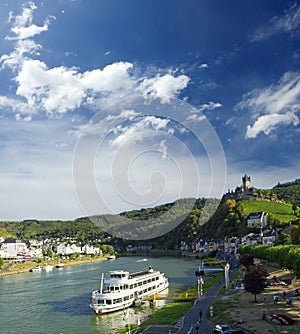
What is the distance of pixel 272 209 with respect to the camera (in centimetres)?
13912

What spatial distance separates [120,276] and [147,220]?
451 ft

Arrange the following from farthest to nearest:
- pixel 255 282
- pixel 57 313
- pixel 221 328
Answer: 1. pixel 57 313
2. pixel 255 282
3. pixel 221 328

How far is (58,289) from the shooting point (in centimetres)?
5316

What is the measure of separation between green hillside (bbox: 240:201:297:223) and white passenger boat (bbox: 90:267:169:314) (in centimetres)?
8140

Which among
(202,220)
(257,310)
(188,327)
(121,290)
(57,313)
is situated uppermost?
(202,220)

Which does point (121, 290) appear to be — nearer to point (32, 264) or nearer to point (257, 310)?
point (257, 310)

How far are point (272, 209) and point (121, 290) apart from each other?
110590mm

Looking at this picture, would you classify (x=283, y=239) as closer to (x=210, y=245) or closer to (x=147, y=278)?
(x=147, y=278)

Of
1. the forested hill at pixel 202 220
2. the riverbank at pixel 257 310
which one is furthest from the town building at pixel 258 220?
the riverbank at pixel 257 310

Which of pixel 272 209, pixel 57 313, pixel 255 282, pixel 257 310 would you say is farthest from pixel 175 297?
pixel 272 209

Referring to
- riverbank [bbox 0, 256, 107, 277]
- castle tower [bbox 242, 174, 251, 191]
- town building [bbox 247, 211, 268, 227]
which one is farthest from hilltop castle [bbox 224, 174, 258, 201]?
riverbank [bbox 0, 256, 107, 277]

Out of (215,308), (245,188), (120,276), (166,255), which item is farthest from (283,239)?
(245,188)

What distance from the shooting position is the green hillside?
12506cm

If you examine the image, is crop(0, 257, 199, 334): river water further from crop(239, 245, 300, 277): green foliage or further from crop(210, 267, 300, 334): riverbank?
crop(239, 245, 300, 277): green foliage
